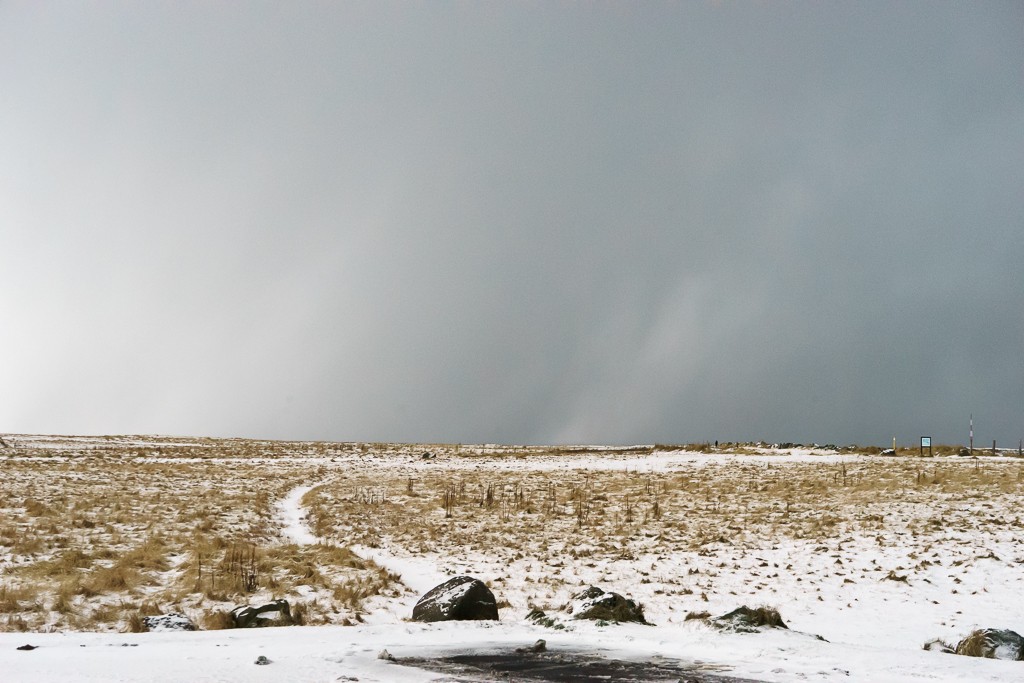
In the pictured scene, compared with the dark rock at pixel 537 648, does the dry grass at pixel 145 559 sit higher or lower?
lower

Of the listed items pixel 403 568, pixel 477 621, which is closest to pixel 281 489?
pixel 403 568

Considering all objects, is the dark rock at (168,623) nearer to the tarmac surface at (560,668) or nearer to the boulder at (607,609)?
the tarmac surface at (560,668)

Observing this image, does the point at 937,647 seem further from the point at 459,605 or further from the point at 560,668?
the point at 459,605

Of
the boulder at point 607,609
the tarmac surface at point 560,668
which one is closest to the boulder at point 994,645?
the tarmac surface at point 560,668

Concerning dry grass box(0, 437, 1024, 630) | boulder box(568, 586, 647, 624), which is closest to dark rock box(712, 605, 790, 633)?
boulder box(568, 586, 647, 624)

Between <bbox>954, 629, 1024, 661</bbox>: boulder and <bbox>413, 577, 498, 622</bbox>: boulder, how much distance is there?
25.7 ft

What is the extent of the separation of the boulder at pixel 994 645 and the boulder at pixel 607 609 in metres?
5.12

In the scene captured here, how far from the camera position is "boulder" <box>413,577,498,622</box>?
11867 mm

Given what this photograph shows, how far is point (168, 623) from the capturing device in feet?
36.3

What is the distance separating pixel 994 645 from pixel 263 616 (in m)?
12.2

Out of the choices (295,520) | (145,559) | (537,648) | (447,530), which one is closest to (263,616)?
(537,648)

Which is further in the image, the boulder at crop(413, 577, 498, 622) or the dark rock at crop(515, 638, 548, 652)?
the boulder at crop(413, 577, 498, 622)

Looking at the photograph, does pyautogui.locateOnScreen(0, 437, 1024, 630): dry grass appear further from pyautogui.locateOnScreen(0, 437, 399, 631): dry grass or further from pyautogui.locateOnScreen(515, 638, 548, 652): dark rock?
pyautogui.locateOnScreen(515, 638, 548, 652): dark rock

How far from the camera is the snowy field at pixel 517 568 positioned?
28.9 feet
